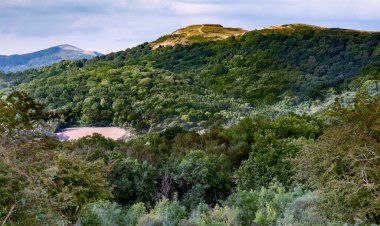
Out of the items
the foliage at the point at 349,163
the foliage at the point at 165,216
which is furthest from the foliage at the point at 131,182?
the foliage at the point at 349,163

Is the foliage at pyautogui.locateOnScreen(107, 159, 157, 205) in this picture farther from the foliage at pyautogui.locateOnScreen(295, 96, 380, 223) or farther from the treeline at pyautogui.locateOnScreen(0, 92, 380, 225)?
the foliage at pyautogui.locateOnScreen(295, 96, 380, 223)

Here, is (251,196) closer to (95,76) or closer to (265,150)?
(265,150)

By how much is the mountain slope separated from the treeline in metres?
37.2

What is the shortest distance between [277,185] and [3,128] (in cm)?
1025

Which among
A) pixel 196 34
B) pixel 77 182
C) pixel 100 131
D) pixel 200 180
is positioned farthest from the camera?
pixel 196 34

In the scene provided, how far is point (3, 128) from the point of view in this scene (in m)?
14.1

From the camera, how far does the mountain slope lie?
238ft

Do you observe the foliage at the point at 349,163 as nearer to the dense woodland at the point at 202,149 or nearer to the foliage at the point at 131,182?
the dense woodland at the point at 202,149

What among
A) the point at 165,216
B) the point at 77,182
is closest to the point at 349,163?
the point at 165,216

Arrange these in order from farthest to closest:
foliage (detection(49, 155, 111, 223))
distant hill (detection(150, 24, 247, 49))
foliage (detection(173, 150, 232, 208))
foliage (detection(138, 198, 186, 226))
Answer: distant hill (detection(150, 24, 247, 49)), foliage (detection(173, 150, 232, 208)), foliage (detection(138, 198, 186, 226)), foliage (detection(49, 155, 111, 223))

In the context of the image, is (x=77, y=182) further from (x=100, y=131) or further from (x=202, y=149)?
(x=100, y=131)

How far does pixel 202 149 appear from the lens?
30.8 meters

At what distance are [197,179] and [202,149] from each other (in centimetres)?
762

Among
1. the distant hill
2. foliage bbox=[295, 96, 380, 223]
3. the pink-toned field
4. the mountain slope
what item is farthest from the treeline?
the distant hill
